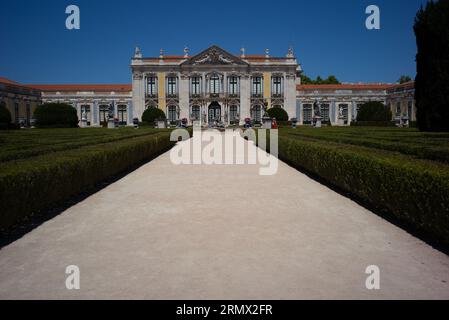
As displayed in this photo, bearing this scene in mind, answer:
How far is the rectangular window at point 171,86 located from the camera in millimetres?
62500

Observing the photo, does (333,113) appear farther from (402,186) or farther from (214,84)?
(402,186)

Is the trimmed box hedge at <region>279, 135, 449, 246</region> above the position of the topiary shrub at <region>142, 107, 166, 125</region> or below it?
below

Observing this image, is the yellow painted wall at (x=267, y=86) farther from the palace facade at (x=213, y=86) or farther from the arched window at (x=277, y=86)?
the arched window at (x=277, y=86)

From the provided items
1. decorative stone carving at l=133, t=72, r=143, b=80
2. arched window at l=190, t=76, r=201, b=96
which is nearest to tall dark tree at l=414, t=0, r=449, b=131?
arched window at l=190, t=76, r=201, b=96

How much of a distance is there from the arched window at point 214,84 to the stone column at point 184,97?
365 cm

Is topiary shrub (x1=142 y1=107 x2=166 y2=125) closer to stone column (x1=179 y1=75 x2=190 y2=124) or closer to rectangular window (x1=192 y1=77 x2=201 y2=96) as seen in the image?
stone column (x1=179 y1=75 x2=190 y2=124)

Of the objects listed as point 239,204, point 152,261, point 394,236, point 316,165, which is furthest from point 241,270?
point 316,165

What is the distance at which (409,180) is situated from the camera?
16.5ft

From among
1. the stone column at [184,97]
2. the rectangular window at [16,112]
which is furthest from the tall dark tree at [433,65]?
the rectangular window at [16,112]

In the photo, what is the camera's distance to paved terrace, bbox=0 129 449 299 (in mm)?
3400

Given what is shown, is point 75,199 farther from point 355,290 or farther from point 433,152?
point 433,152

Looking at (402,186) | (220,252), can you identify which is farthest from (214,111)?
(220,252)

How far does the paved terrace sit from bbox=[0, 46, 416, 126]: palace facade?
55668 millimetres
